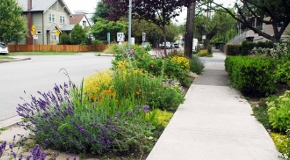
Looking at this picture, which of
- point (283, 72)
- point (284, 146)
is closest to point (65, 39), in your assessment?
point (283, 72)

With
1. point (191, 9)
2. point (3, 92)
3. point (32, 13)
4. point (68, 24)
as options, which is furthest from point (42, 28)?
point (3, 92)

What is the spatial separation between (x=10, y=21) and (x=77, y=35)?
38.1ft

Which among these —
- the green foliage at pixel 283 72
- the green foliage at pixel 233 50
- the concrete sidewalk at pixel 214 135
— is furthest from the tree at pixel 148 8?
the green foliage at pixel 233 50

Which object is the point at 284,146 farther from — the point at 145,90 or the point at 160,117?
the point at 145,90

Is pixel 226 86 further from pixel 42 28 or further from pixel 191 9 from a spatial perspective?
pixel 42 28

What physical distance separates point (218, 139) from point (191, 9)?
12.2m

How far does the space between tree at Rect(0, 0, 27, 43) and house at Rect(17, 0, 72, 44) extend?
9.91m

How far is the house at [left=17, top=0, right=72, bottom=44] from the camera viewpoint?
48.2 metres

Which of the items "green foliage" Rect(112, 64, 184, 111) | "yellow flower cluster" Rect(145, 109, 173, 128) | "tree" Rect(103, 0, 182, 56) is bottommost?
"yellow flower cluster" Rect(145, 109, 173, 128)

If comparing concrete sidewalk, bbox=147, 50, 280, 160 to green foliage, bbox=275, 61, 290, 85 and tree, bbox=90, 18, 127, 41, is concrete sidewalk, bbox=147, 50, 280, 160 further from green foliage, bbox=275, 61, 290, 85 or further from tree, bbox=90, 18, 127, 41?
tree, bbox=90, 18, 127, 41

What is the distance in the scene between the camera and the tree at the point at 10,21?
118 ft

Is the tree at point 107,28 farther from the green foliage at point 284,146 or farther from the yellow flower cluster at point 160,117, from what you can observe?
the green foliage at point 284,146

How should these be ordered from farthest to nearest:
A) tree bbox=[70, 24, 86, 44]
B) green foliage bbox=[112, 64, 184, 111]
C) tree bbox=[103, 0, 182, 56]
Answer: tree bbox=[70, 24, 86, 44], tree bbox=[103, 0, 182, 56], green foliage bbox=[112, 64, 184, 111]

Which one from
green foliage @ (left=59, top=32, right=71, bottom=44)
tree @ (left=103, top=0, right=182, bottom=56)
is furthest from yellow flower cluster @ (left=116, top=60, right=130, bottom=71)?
green foliage @ (left=59, top=32, right=71, bottom=44)
